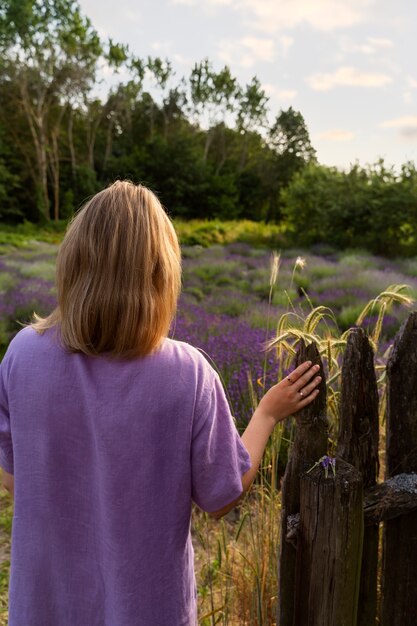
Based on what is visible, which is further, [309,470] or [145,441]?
[309,470]

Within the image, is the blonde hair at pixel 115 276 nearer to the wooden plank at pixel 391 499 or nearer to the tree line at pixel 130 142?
the wooden plank at pixel 391 499

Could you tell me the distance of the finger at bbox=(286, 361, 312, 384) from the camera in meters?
1.33

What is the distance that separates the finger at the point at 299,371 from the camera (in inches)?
52.5

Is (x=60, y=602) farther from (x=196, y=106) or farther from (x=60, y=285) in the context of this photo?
(x=196, y=106)

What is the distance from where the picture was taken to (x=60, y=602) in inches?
52.9

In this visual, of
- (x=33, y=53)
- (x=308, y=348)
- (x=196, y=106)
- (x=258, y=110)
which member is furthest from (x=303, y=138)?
(x=308, y=348)

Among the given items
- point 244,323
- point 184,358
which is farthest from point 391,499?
point 244,323

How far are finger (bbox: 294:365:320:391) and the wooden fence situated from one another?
0.09 feet

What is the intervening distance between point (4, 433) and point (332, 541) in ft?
2.74

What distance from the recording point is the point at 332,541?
4.31 ft

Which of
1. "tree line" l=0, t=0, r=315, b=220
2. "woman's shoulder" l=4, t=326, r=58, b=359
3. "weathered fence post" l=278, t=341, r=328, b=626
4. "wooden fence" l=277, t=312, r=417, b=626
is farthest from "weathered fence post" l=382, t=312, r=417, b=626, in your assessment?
"tree line" l=0, t=0, r=315, b=220

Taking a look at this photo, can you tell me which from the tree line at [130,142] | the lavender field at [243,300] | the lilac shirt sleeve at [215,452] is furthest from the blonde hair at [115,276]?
the tree line at [130,142]

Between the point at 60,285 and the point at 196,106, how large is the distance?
41.0 metres

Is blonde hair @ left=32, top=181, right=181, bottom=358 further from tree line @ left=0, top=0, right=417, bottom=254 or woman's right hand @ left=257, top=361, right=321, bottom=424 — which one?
tree line @ left=0, top=0, right=417, bottom=254
